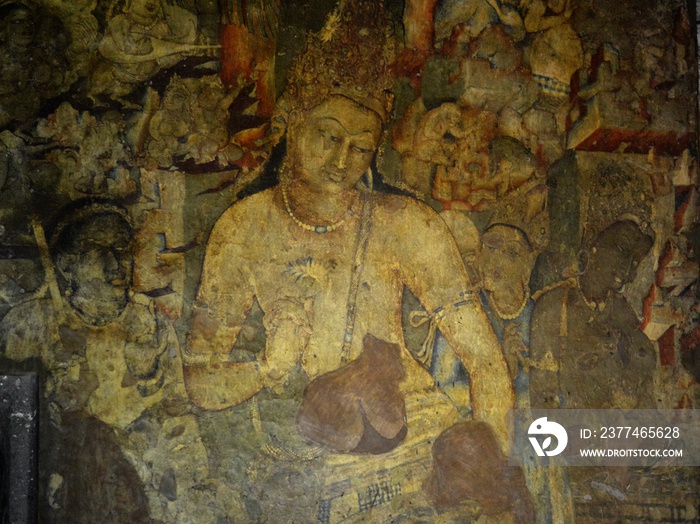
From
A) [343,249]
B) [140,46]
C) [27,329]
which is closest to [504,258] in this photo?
[343,249]

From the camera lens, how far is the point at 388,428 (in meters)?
4.40

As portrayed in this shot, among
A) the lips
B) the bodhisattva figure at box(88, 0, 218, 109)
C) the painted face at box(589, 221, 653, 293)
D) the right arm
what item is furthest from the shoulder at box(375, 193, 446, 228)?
the bodhisattva figure at box(88, 0, 218, 109)

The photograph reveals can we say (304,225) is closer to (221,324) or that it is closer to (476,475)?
(221,324)

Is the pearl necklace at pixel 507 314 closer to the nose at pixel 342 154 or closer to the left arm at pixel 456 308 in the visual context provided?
the left arm at pixel 456 308

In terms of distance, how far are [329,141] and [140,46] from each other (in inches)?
47.3

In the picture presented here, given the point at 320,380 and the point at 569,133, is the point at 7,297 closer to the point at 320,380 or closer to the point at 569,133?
the point at 320,380

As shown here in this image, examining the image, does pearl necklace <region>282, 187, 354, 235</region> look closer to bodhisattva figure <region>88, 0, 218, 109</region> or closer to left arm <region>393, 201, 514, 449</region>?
left arm <region>393, 201, 514, 449</region>

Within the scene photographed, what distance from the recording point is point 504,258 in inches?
183

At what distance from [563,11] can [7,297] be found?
147 inches

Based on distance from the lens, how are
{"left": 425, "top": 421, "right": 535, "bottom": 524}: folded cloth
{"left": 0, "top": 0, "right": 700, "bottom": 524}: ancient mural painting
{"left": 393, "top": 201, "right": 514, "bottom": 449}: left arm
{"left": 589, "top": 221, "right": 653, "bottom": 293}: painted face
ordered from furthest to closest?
{"left": 589, "top": 221, "right": 653, "bottom": 293}: painted face < {"left": 393, "top": 201, "right": 514, "bottom": 449}: left arm < {"left": 425, "top": 421, "right": 535, "bottom": 524}: folded cloth < {"left": 0, "top": 0, "right": 700, "bottom": 524}: ancient mural painting

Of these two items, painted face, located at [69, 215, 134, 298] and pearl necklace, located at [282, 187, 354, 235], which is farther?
pearl necklace, located at [282, 187, 354, 235]

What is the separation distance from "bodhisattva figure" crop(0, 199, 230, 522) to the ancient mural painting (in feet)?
0.04

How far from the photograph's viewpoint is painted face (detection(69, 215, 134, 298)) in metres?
4.14

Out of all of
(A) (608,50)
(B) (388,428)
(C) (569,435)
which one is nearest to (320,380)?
(B) (388,428)
